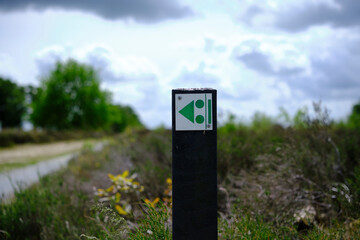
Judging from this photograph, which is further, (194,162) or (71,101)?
(71,101)

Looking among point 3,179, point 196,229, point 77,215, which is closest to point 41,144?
point 3,179

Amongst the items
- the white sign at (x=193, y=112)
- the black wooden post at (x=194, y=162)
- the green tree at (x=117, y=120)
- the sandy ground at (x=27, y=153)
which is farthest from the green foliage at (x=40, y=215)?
the green tree at (x=117, y=120)

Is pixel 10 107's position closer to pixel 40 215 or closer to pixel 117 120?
pixel 117 120

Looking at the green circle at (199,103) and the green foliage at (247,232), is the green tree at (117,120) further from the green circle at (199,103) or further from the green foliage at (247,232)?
the green circle at (199,103)

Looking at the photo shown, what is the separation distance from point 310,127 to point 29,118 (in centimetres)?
4816

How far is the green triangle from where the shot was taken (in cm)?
260

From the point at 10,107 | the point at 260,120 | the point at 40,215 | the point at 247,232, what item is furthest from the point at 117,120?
the point at 247,232

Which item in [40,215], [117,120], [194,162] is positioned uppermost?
[117,120]

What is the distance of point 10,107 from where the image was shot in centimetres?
5581

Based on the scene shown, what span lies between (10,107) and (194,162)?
192 feet

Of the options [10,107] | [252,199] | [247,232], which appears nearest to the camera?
[247,232]

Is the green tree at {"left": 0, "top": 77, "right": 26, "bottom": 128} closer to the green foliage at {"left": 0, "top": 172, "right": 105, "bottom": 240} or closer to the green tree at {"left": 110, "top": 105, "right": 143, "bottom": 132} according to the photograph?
the green tree at {"left": 110, "top": 105, "right": 143, "bottom": 132}

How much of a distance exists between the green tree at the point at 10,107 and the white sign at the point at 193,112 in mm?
57268

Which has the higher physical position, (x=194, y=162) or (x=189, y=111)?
(x=189, y=111)
